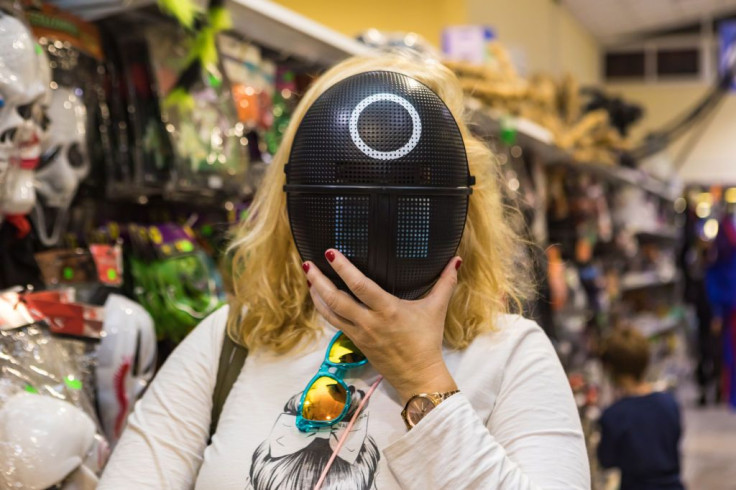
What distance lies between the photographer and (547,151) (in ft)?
13.3

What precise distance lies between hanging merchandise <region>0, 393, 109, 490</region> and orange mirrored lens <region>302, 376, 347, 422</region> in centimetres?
41

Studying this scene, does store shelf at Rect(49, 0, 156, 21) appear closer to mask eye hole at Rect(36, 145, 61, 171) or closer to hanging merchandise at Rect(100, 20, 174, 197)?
hanging merchandise at Rect(100, 20, 174, 197)

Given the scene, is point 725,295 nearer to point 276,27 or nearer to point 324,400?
point 276,27

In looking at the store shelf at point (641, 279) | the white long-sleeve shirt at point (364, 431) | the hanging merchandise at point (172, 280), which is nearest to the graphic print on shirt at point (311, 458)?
the white long-sleeve shirt at point (364, 431)

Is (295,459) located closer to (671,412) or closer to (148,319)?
(148,319)

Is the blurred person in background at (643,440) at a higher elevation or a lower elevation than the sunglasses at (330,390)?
lower

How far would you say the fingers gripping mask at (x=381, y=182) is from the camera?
99 cm

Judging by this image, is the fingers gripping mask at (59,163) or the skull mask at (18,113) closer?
the skull mask at (18,113)

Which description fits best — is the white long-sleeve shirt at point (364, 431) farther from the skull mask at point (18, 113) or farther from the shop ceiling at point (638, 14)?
the shop ceiling at point (638, 14)

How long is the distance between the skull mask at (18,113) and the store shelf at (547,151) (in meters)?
0.86

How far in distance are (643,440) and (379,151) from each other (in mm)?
2553

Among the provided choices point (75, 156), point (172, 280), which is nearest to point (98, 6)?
point (75, 156)

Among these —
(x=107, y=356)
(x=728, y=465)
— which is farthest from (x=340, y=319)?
(x=728, y=465)

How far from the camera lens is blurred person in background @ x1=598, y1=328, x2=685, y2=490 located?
3.12 m
